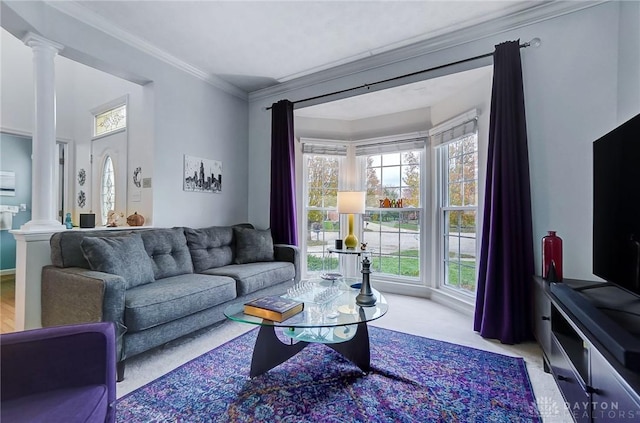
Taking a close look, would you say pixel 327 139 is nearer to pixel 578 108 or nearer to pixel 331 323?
pixel 578 108

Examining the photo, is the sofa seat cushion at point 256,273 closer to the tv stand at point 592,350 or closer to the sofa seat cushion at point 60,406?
the sofa seat cushion at point 60,406

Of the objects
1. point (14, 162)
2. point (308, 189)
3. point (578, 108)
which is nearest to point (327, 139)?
point (308, 189)

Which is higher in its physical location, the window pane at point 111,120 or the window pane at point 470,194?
the window pane at point 111,120

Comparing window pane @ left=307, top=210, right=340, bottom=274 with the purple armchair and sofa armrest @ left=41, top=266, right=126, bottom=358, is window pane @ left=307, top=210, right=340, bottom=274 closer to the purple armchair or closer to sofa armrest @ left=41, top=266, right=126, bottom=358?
sofa armrest @ left=41, top=266, right=126, bottom=358

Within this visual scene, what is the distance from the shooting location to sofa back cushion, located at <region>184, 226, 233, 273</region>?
9.98ft

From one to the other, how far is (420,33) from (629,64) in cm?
155

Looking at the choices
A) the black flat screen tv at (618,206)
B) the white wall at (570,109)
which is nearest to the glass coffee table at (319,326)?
the black flat screen tv at (618,206)

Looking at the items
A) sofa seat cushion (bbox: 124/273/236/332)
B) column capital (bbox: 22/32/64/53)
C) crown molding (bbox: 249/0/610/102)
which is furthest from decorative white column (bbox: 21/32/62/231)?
crown molding (bbox: 249/0/610/102)

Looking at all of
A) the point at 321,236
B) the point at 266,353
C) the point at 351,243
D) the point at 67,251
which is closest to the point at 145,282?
the point at 67,251

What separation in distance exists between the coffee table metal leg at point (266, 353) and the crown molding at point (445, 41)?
2.87m

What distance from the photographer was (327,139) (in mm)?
4191

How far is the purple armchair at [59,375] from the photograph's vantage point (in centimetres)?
99

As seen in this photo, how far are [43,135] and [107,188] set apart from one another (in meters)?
1.78

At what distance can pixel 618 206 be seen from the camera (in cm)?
146
